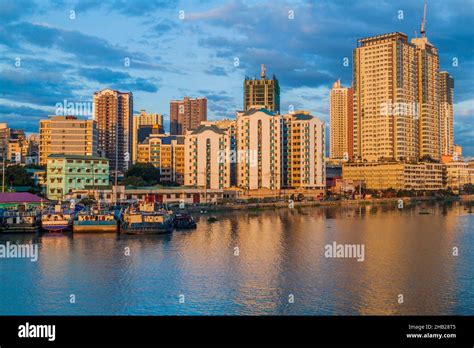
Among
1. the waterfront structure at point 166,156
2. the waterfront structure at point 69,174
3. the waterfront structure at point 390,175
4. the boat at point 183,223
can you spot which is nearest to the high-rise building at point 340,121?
the waterfront structure at point 390,175

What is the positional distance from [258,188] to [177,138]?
24.7 meters

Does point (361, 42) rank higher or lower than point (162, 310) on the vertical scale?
higher

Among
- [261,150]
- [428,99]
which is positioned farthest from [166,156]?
[428,99]

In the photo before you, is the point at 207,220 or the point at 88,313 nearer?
the point at 88,313

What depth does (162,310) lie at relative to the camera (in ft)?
47.1

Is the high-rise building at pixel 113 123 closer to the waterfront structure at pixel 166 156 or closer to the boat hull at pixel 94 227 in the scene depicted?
the waterfront structure at pixel 166 156

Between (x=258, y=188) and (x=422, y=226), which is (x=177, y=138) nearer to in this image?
(x=258, y=188)

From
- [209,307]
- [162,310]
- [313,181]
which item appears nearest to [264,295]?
[209,307]

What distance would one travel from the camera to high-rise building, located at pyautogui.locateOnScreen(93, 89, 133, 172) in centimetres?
9381

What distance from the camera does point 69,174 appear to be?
50.5 metres

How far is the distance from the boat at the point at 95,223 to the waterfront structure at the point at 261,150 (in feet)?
106

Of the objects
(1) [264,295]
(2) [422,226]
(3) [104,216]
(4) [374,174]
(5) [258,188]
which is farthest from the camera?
(4) [374,174]

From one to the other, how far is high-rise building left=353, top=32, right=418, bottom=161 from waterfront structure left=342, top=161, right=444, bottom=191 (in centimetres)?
360

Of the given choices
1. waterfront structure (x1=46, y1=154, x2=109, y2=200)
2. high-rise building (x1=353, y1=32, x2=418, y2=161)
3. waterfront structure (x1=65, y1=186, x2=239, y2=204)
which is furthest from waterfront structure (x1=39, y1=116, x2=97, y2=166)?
high-rise building (x1=353, y1=32, x2=418, y2=161)
